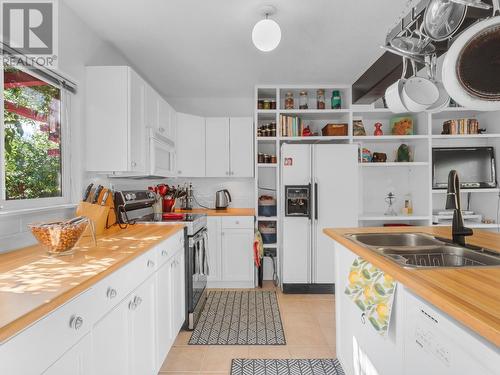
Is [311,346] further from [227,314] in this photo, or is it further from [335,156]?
[335,156]

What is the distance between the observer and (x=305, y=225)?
11.9 feet

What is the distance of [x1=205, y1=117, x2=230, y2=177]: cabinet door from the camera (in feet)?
13.5

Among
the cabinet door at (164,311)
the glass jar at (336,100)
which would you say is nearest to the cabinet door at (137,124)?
the cabinet door at (164,311)

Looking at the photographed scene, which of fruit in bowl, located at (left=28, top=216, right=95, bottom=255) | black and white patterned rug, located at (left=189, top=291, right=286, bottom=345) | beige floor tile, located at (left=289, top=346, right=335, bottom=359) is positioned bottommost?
beige floor tile, located at (left=289, top=346, right=335, bottom=359)

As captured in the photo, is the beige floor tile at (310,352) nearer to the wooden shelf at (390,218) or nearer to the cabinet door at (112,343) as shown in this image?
the cabinet door at (112,343)

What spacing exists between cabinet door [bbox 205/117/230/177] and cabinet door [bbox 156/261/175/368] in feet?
6.49

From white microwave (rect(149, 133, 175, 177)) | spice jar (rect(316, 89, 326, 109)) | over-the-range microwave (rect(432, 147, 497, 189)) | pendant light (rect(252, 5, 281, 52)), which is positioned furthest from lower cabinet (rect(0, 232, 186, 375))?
over-the-range microwave (rect(432, 147, 497, 189))

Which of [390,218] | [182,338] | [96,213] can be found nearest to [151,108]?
[96,213]

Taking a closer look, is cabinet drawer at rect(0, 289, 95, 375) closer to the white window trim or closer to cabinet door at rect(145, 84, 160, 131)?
the white window trim

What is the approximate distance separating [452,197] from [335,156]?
1.85 m

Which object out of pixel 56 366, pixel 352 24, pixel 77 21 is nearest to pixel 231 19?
pixel 352 24

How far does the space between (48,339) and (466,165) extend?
4.41 m

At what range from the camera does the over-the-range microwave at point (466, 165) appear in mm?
3873

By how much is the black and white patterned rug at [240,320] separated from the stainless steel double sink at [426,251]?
1162 mm
